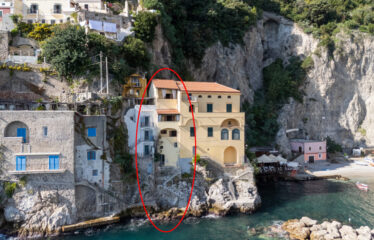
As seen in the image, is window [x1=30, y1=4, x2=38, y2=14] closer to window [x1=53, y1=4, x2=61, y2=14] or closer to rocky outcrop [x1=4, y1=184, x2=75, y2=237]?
window [x1=53, y1=4, x2=61, y2=14]

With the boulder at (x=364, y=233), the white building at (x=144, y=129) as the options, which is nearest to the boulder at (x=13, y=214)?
the white building at (x=144, y=129)

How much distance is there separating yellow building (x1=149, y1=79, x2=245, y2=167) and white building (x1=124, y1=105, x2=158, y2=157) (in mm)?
688

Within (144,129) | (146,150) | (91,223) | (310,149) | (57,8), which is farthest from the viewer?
(310,149)

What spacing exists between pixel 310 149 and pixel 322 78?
15.6 metres

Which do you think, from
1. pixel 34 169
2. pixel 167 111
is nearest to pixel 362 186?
pixel 167 111

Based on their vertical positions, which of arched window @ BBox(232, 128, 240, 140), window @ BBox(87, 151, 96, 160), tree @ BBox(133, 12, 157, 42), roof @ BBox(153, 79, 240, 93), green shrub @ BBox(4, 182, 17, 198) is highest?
tree @ BBox(133, 12, 157, 42)

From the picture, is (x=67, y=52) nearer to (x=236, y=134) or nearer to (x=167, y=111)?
(x=167, y=111)

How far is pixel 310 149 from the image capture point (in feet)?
166

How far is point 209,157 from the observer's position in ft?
102

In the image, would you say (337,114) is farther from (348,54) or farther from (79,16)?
(79,16)

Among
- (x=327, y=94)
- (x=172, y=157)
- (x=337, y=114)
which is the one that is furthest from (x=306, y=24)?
(x=172, y=157)

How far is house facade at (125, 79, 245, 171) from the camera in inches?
1191

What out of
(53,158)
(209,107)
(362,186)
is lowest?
(362,186)

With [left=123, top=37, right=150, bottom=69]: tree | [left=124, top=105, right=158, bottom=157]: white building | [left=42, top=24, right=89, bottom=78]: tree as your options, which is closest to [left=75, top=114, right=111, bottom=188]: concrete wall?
[left=124, top=105, right=158, bottom=157]: white building
